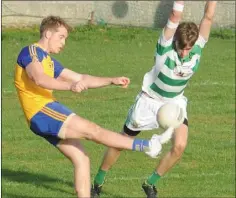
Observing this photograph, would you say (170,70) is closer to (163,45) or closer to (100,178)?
(163,45)

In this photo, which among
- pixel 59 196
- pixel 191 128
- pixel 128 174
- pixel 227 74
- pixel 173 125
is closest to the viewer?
pixel 173 125

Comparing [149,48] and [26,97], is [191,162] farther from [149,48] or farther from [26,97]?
[149,48]

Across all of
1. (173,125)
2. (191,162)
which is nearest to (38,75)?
(173,125)

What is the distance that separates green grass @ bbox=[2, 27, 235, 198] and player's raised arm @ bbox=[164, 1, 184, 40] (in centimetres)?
211

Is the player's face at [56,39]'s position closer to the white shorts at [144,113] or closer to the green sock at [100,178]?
the white shorts at [144,113]

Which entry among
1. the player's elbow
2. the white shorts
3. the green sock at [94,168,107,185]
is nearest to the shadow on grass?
the green sock at [94,168,107,185]

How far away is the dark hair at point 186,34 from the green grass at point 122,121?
2.04 meters

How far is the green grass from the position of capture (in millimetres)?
11602

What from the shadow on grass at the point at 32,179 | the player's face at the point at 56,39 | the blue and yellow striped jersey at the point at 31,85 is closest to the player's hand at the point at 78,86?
the blue and yellow striped jersey at the point at 31,85

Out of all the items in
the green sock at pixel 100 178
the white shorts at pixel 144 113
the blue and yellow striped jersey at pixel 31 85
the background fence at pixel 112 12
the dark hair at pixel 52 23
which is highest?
the dark hair at pixel 52 23

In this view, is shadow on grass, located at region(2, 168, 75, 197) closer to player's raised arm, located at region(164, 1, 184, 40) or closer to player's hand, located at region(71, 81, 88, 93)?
player's raised arm, located at region(164, 1, 184, 40)

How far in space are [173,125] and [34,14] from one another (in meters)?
19.6

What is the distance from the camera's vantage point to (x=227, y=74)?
20453 millimetres

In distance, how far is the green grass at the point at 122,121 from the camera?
1160cm
